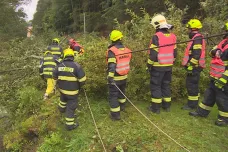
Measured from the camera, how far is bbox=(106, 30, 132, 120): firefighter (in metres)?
5.73

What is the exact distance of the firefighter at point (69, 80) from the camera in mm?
5625

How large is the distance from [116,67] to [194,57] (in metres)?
1.80

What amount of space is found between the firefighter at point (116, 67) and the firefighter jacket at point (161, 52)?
1.85 ft

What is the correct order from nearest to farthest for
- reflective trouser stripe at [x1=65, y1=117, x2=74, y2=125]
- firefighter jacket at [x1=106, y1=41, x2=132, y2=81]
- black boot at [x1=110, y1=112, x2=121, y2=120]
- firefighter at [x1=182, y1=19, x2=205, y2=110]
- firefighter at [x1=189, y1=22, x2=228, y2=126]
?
firefighter at [x1=189, y1=22, x2=228, y2=126] → firefighter jacket at [x1=106, y1=41, x2=132, y2=81] → reflective trouser stripe at [x1=65, y1=117, x2=74, y2=125] → firefighter at [x1=182, y1=19, x2=205, y2=110] → black boot at [x1=110, y1=112, x2=121, y2=120]

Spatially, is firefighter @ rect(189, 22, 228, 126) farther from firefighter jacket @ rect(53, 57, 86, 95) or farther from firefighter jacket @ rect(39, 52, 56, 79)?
firefighter jacket @ rect(39, 52, 56, 79)

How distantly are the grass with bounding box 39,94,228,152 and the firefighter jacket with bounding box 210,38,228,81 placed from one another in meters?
1.23

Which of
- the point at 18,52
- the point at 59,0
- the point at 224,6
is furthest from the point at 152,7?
the point at 59,0

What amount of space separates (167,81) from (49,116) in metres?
3.03

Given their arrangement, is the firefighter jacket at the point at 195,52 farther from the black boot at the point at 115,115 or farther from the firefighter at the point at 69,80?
the firefighter at the point at 69,80

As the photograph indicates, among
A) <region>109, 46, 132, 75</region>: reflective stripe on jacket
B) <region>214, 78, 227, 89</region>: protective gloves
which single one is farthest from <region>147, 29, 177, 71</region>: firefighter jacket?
<region>214, 78, 227, 89</region>: protective gloves

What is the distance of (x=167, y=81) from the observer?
20.5ft

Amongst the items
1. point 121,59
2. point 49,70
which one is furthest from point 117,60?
point 49,70

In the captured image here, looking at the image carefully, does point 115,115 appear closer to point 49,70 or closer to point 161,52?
point 161,52

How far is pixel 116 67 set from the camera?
19.3 ft
